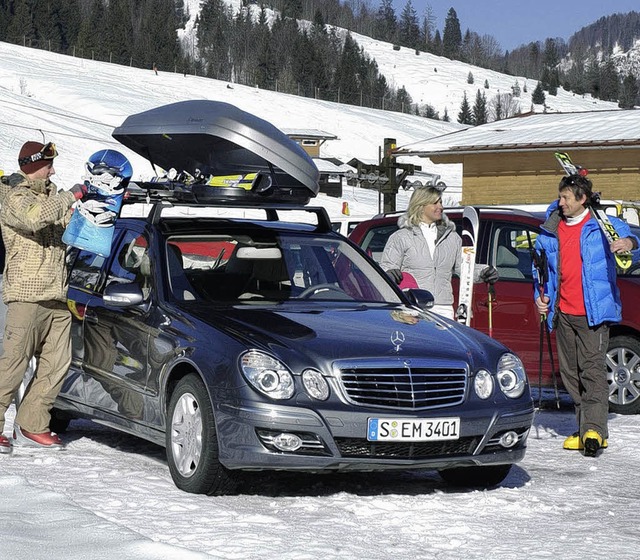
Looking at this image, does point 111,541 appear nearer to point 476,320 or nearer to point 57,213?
point 57,213

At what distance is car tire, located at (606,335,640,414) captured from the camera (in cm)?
1074

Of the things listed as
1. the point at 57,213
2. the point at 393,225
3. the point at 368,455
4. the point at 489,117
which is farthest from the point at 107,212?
the point at 489,117

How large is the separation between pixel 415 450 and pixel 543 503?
76cm

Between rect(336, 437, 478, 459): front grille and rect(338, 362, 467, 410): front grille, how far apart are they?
188mm

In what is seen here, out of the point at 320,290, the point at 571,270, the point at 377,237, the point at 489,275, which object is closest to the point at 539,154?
the point at 377,237

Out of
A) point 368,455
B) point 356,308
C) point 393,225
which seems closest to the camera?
point 368,455

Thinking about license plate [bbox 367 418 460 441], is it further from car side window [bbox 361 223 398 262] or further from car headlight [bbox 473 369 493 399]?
car side window [bbox 361 223 398 262]

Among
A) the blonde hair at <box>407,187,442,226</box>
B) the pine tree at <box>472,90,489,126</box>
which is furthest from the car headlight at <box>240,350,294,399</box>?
the pine tree at <box>472,90,489,126</box>

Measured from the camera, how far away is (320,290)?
25.4ft

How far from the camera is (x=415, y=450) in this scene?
6.46 m

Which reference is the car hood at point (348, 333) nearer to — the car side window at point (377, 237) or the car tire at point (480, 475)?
the car tire at point (480, 475)

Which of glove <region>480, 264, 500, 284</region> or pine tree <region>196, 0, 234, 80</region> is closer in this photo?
glove <region>480, 264, 500, 284</region>

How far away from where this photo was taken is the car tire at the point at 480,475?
7.18 metres

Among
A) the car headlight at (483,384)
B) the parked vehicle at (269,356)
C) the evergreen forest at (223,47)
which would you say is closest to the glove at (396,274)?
the parked vehicle at (269,356)
